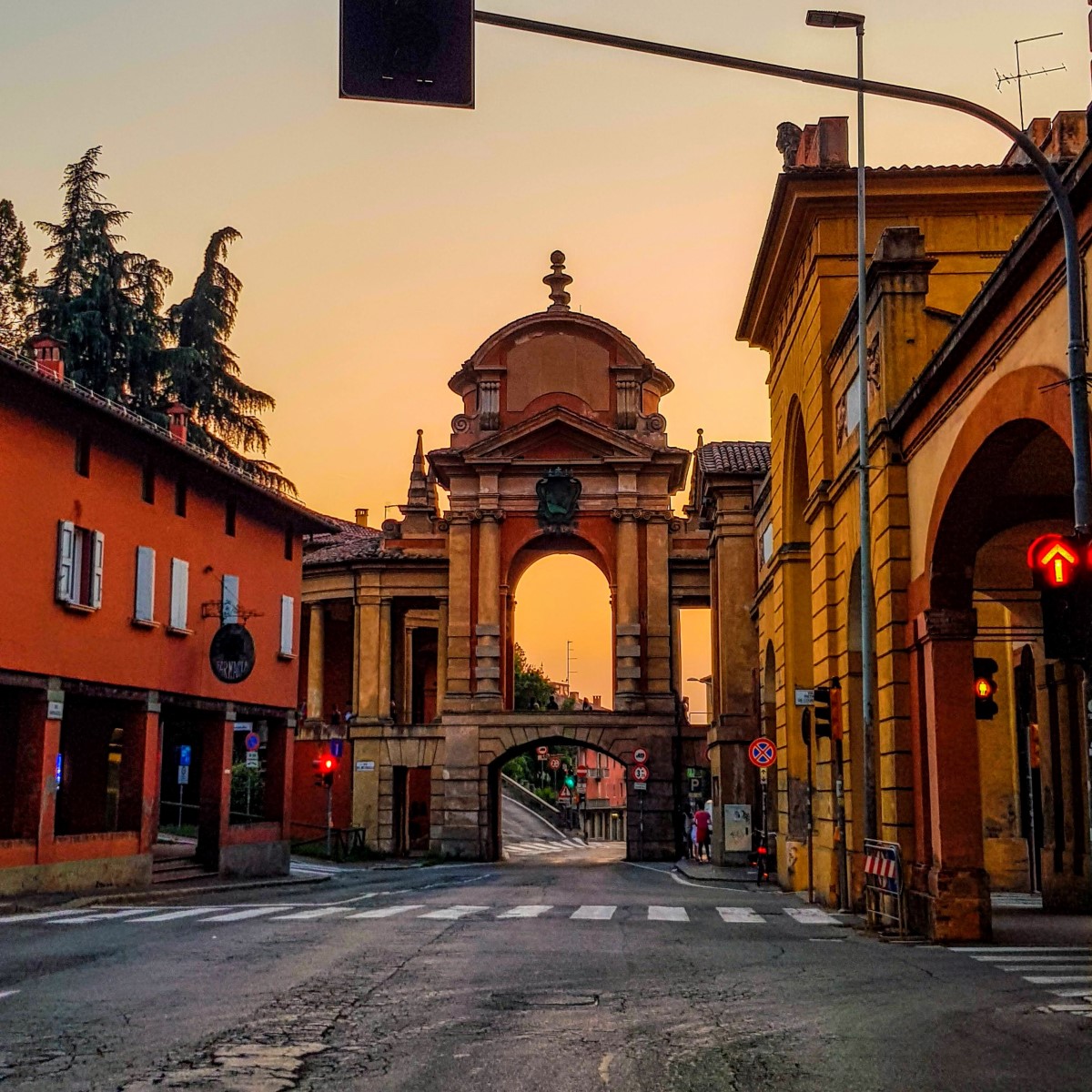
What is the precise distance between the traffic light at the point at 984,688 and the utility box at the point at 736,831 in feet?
72.8

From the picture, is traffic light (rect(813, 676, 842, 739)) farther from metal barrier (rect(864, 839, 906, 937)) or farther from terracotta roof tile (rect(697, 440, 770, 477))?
terracotta roof tile (rect(697, 440, 770, 477))

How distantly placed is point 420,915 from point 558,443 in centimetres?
3253

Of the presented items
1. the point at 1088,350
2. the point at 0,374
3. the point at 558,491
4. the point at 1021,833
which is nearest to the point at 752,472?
the point at 558,491

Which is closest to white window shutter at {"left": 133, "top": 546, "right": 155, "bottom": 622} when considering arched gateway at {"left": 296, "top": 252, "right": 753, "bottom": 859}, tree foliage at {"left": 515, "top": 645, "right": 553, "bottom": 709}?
arched gateway at {"left": 296, "top": 252, "right": 753, "bottom": 859}

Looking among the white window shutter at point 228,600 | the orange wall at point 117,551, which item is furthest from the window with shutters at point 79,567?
the white window shutter at point 228,600

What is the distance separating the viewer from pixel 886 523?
768 inches

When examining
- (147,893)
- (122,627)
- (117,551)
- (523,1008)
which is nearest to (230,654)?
(122,627)

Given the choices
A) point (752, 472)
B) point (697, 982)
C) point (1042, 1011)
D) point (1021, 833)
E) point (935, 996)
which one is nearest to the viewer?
point (1042, 1011)

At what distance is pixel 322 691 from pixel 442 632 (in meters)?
5.35

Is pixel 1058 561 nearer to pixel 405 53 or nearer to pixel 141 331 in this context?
pixel 405 53

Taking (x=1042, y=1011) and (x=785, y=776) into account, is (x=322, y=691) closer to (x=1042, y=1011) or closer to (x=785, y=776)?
(x=785, y=776)

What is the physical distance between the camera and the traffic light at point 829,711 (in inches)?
912

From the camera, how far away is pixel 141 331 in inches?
1967

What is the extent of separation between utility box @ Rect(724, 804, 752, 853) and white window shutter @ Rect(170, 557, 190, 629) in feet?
50.9
